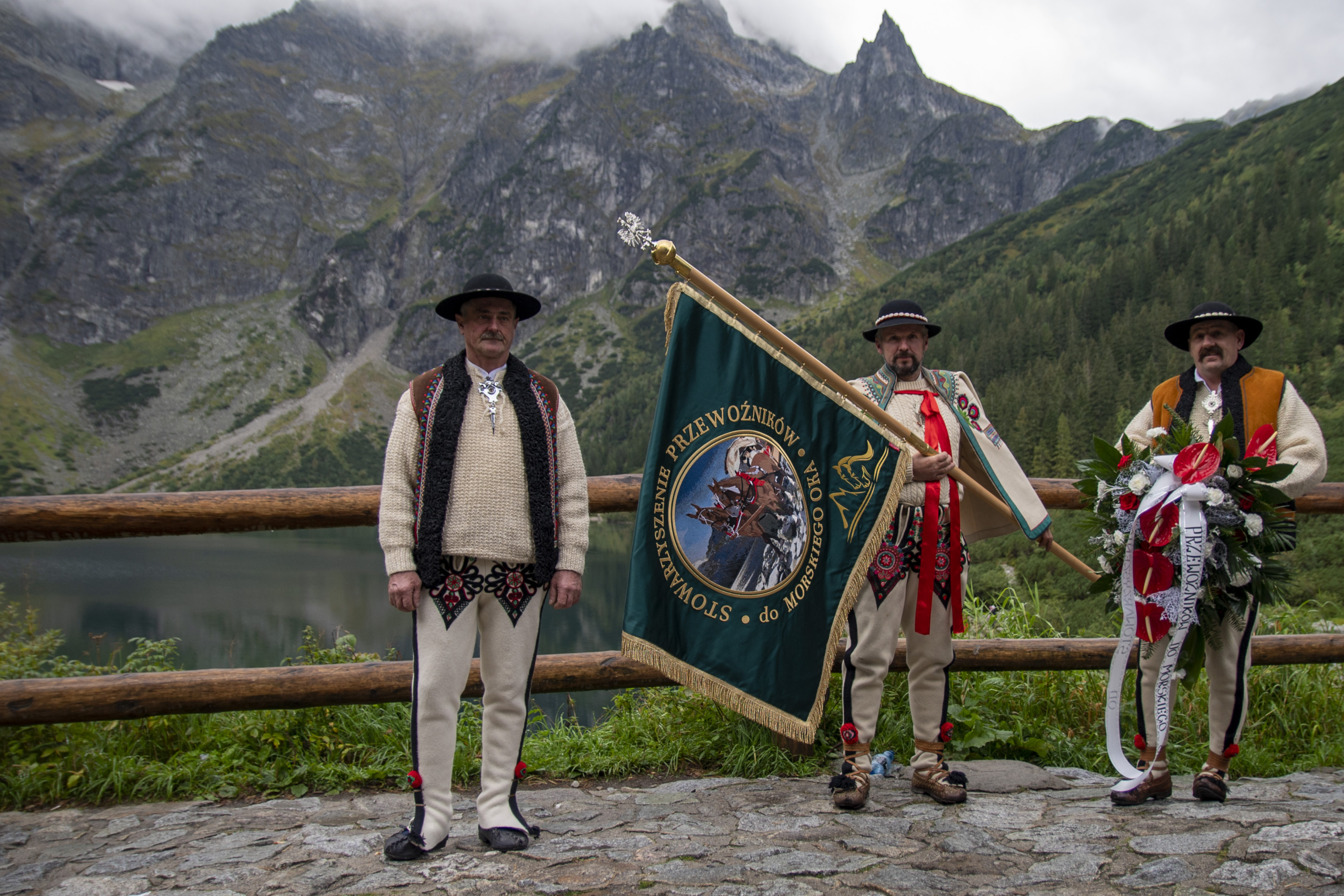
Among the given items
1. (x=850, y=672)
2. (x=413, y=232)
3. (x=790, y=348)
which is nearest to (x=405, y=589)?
(x=790, y=348)

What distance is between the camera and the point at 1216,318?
3.46m

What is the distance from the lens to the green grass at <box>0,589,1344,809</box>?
3615mm

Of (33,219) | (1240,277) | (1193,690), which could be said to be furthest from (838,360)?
(33,219)

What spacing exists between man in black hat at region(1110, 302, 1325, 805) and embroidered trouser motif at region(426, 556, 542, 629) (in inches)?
99.8

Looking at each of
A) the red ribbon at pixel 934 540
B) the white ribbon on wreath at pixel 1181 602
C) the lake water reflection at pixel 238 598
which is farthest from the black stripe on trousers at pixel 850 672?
the lake water reflection at pixel 238 598

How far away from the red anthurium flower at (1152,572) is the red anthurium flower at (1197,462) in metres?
0.33

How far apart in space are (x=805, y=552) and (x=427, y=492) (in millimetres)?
1440

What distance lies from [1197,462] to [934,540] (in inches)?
41.2

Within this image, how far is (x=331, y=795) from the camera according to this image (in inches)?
141

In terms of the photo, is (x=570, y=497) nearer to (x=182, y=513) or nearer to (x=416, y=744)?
(x=416, y=744)

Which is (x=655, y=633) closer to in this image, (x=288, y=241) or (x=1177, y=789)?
(x=1177, y=789)

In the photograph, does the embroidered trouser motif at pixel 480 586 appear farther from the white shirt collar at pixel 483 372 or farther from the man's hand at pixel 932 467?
the man's hand at pixel 932 467

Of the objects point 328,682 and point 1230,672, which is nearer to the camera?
point 1230,672

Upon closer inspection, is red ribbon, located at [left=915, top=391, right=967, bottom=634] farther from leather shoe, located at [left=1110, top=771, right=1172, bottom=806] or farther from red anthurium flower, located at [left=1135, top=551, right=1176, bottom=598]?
leather shoe, located at [left=1110, top=771, right=1172, bottom=806]
